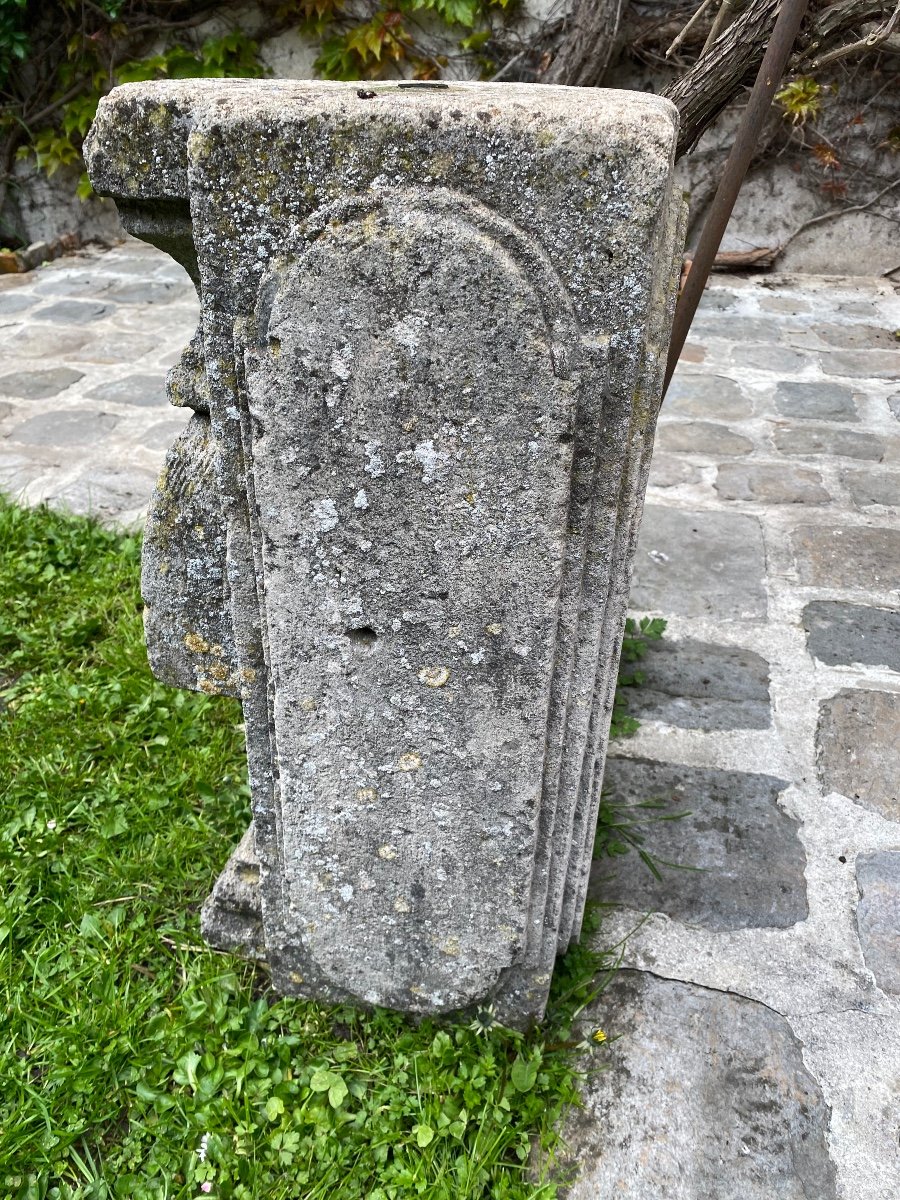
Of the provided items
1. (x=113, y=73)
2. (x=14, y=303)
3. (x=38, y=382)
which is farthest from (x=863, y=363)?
(x=113, y=73)

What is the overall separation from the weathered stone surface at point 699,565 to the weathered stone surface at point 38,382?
2725mm

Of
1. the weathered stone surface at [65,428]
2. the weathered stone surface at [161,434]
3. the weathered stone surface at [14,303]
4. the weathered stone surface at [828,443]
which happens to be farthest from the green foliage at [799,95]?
the weathered stone surface at [14,303]

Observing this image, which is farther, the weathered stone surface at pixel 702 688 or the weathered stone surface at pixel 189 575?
the weathered stone surface at pixel 702 688

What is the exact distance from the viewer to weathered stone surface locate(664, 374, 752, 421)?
13.5ft

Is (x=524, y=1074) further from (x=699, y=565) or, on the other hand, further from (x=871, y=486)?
(x=871, y=486)

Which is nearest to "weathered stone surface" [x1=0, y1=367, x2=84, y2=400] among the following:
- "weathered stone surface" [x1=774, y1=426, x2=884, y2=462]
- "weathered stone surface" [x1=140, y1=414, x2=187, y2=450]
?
→ "weathered stone surface" [x1=140, y1=414, x2=187, y2=450]

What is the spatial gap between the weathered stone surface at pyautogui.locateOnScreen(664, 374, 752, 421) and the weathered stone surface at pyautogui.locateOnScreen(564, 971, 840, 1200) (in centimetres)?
298

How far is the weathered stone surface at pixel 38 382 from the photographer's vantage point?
4.11m

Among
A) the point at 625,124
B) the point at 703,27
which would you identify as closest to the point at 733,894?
the point at 625,124

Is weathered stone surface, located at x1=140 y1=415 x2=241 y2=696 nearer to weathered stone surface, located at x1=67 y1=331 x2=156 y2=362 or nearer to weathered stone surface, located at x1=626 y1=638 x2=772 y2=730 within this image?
weathered stone surface, located at x1=626 y1=638 x2=772 y2=730

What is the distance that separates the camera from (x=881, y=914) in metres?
1.80

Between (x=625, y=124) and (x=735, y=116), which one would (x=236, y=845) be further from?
(x=735, y=116)

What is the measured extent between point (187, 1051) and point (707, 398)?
3.58 m

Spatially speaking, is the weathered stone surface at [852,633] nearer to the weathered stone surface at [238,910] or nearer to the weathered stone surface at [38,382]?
the weathered stone surface at [238,910]
